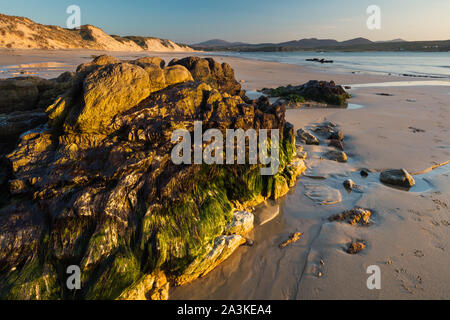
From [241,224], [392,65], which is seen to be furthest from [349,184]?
[392,65]

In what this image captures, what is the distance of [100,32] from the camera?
76.4 metres

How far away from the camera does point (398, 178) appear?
16.2ft

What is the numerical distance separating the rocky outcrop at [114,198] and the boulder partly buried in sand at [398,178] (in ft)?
11.3

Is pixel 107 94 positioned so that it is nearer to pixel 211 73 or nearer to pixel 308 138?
pixel 211 73

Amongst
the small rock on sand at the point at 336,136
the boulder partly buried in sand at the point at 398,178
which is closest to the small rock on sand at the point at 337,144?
the small rock on sand at the point at 336,136

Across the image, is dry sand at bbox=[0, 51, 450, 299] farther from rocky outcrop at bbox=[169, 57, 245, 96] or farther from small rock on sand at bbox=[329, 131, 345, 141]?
rocky outcrop at bbox=[169, 57, 245, 96]

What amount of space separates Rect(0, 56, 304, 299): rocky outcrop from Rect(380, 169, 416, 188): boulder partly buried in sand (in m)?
3.44

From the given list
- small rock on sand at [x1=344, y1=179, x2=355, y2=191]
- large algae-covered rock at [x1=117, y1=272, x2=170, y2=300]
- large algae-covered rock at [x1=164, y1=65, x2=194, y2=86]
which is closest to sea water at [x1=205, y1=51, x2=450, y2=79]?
small rock on sand at [x1=344, y1=179, x2=355, y2=191]

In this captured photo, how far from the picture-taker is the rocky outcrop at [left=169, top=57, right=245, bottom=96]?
7617mm

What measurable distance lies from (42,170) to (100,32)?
92.9 metres

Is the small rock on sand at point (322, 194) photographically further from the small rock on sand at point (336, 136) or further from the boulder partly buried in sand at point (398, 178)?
the small rock on sand at point (336, 136)

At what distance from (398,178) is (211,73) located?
6.17 meters

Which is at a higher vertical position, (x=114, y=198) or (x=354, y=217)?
(x=114, y=198)

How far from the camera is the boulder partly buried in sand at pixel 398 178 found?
16.0ft
